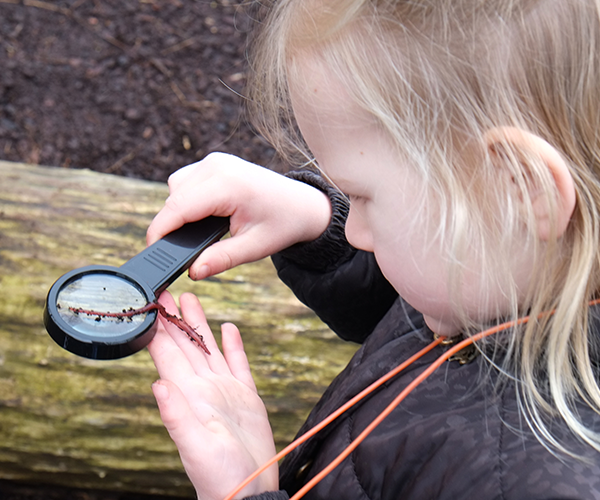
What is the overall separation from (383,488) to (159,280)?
Answer: 0.55 m

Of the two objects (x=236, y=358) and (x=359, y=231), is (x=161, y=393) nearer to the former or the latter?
(x=236, y=358)

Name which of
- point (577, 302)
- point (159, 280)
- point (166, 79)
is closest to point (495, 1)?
point (577, 302)

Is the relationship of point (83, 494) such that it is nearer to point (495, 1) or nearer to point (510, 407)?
point (510, 407)

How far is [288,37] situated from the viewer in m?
0.96

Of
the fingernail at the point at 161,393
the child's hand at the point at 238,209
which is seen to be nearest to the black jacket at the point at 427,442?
the child's hand at the point at 238,209

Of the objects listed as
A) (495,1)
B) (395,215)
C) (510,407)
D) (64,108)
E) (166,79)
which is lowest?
(64,108)

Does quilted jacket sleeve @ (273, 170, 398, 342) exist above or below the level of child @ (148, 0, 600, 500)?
below

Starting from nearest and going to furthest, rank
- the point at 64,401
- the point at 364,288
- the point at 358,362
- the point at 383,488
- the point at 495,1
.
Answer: the point at 495,1, the point at 383,488, the point at 358,362, the point at 364,288, the point at 64,401

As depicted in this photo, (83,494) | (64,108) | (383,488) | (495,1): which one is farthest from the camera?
(64,108)

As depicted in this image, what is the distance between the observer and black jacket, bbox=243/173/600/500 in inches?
33.0

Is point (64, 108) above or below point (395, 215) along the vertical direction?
below

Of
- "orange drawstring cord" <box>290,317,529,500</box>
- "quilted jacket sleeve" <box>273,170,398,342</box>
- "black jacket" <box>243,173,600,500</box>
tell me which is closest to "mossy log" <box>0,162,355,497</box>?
"quilted jacket sleeve" <box>273,170,398,342</box>

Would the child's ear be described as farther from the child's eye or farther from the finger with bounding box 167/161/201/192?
the finger with bounding box 167/161/201/192

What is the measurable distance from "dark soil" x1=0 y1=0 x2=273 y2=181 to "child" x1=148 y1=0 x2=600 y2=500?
7.41 ft
